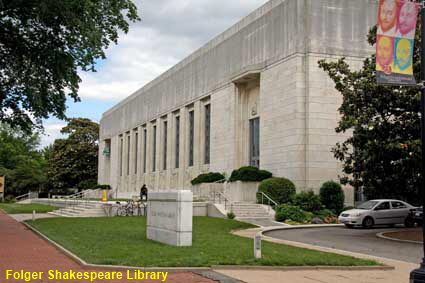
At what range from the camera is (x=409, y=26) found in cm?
941

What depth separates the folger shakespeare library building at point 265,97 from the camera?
37156 mm

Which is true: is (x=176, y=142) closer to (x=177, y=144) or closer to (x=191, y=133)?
(x=177, y=144)

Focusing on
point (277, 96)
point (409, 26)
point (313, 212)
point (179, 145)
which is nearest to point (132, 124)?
point (179, 145)

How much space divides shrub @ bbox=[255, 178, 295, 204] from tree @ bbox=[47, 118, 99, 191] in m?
56.3

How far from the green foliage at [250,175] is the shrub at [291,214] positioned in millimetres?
5127

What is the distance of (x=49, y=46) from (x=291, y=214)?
16.1 metres

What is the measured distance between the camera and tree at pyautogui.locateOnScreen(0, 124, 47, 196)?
91188 millimetres

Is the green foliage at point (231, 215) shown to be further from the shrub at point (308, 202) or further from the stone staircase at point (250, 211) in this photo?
the shrub at point (308, 202)

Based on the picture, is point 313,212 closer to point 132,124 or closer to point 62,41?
point 62,41

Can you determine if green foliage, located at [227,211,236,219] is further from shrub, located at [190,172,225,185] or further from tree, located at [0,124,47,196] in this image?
tree, located at [0,124,47,196]

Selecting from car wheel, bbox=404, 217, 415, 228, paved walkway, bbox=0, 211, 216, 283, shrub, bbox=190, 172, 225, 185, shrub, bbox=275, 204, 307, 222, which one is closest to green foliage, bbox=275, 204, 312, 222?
shrub, bbox=275, 204, 307, 222

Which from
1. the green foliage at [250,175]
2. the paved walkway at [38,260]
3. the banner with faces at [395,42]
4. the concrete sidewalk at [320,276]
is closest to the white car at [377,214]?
the green foliage at [250,175]

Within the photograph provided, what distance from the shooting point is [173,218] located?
17531mm

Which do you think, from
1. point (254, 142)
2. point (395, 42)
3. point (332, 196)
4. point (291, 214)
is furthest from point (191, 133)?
point (395, 42)
